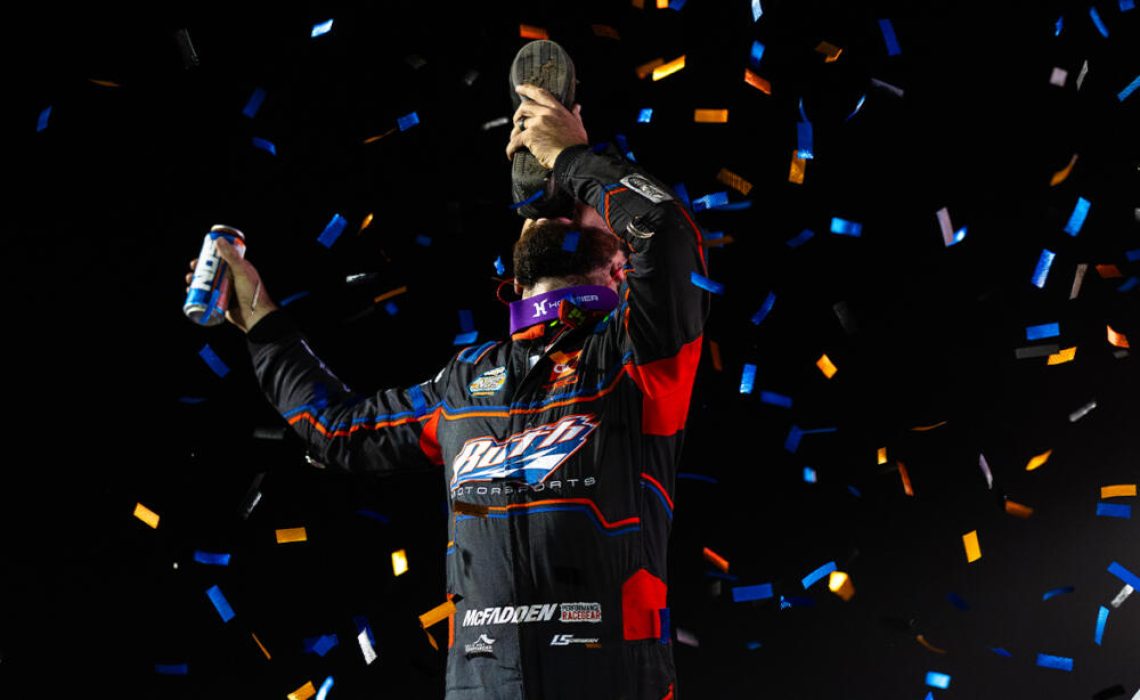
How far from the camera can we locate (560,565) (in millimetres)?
1670

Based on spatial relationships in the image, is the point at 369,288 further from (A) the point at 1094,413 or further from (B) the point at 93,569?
(A) the point at 1094,413

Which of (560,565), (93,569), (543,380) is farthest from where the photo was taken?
(93,569)

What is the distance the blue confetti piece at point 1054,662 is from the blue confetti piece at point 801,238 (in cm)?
116

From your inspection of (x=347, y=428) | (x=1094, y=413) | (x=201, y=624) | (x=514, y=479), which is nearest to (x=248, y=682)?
(x=201, y=624)

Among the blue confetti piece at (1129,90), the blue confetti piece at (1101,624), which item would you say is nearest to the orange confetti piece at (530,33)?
the blue confetti piece at (1129,90)

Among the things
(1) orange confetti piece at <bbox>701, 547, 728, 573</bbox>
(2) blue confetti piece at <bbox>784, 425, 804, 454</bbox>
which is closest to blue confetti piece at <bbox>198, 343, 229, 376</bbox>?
(1) orange confetti piece at <bbox>701, 547, 728, 573</bbox>

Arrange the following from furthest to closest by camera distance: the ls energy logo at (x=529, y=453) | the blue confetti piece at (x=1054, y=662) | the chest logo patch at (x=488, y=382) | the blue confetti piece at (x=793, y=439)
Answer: the blue confetti piece at (x=793, y=439)
the blue confetti piece at (x=1054, y=662)
the chest logo patch at (x=488, y=382)
the ls energy logo at (x=529, y=453)

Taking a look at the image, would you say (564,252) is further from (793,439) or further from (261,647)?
(261,647)

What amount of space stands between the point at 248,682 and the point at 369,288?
40.9 inches

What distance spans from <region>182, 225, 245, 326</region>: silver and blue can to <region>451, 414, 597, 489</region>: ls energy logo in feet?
2.05

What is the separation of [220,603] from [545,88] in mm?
1479

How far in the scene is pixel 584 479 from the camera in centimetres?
170

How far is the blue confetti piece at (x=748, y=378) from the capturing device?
2.64 m

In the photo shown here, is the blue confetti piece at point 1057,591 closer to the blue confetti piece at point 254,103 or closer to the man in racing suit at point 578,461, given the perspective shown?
the man in racing suit at point 578,461
